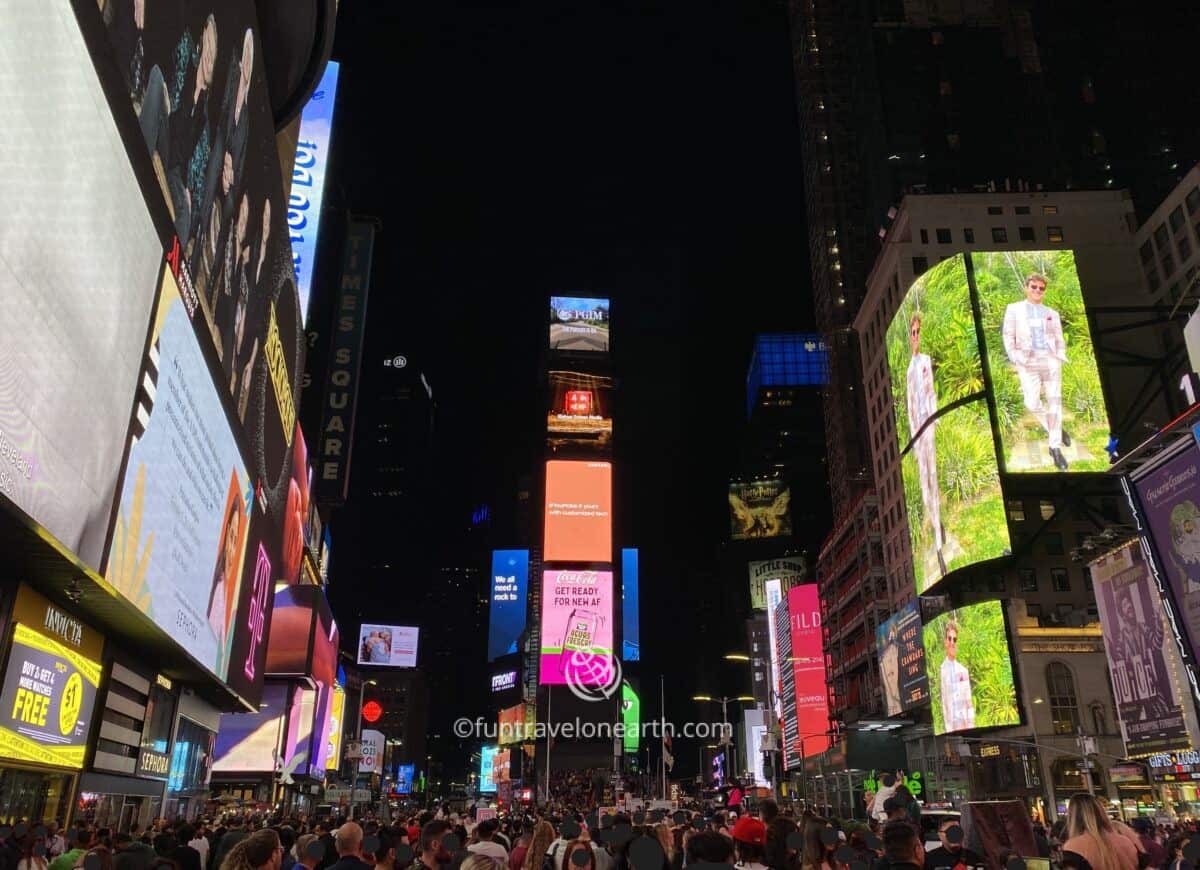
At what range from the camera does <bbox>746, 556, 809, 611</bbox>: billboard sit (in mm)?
117775

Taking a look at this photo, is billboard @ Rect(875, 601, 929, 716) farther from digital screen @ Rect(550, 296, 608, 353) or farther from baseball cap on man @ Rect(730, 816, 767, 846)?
baseball cap on man @ Rect(730, 816, 767, 846)

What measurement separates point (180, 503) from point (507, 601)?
12320 centimetres

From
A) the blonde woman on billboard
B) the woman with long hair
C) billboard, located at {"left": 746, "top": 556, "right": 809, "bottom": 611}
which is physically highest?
billboard, located at {"left": 746, "top": 556, "right": 809, "bottom": 611}

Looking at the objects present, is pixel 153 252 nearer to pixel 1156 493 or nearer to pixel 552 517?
pixel 1156 493

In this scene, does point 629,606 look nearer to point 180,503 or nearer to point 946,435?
point 946,435

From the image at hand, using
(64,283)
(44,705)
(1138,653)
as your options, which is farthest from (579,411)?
(64,283)

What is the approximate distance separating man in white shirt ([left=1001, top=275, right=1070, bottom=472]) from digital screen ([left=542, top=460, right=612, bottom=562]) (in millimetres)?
42061

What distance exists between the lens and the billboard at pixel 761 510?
134000mm

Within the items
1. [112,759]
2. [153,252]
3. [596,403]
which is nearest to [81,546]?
[153,252]

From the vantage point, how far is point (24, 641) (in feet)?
41.9

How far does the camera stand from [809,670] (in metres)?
88.3

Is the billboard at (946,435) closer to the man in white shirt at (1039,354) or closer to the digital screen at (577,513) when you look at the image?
the man in white shirt at (1039,354)

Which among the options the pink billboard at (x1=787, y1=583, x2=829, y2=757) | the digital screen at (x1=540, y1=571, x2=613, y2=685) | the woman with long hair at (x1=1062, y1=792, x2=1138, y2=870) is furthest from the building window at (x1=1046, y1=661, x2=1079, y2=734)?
the woman with long hair at (x1=1062, y1=792, x2=1138, y2=870)

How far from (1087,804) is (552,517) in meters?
76.4
